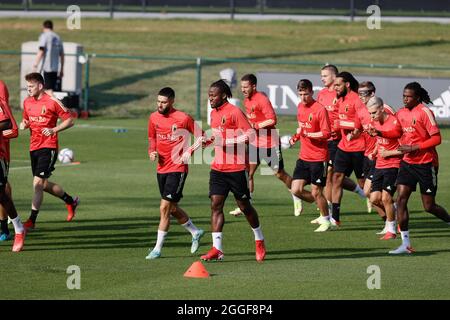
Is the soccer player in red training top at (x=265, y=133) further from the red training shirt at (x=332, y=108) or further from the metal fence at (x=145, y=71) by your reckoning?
the metal fence at (x=145, y=71)

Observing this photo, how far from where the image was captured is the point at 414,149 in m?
17.1

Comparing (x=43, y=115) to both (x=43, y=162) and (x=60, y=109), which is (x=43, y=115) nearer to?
(x=60, y=109)

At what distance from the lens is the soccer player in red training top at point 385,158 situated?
58.8 ft

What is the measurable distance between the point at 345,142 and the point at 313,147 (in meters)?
0.74

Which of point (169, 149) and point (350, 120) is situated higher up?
point (350, 120)

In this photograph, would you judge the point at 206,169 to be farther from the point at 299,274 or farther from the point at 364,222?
the point at 299,274

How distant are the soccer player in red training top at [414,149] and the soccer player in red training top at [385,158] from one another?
13.4 inches

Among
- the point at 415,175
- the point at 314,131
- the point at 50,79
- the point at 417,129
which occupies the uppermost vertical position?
the point at 417,129

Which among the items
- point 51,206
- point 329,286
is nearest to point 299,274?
point 329,286

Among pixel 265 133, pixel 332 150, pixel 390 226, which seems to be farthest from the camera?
pixel 265 133

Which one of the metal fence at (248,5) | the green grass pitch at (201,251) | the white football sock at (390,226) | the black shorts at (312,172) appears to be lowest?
the green grass pitch at (201,251)

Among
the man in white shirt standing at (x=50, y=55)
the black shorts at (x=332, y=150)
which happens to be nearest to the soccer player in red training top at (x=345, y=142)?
the black shorts at (x=332, y=150)

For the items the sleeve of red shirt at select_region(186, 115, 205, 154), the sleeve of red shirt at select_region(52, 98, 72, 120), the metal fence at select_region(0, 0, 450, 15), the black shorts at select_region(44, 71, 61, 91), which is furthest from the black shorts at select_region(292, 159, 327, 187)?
the metal fence at select_region(0, 0, 450, 15)

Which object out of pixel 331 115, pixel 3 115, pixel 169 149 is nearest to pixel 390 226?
pixel 331 115
